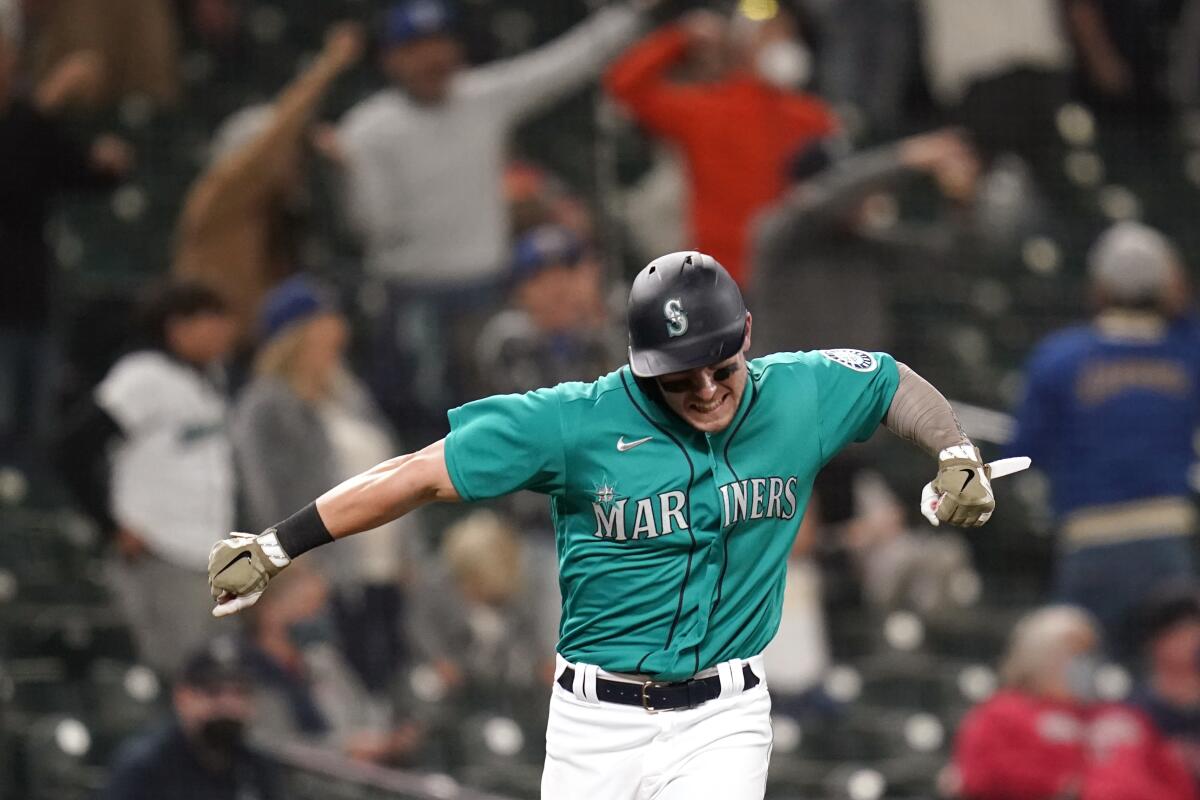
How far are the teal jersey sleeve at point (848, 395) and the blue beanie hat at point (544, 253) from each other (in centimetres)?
341

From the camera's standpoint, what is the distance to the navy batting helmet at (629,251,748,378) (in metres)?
4.05

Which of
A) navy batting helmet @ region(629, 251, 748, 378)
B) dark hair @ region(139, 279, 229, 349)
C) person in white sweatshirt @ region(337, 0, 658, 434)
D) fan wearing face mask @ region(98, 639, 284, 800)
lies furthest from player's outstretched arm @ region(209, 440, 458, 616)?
person in white sweatshirt @ region(337, 0, 658, 434)

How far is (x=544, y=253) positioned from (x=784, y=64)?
201cm

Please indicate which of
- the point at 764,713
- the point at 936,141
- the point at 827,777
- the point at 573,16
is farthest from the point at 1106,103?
the point at 764,713

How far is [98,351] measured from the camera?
300 inches

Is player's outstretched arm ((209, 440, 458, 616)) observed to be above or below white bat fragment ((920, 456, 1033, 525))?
above

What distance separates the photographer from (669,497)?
167 inches

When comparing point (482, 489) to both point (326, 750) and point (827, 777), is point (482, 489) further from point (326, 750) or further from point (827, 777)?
point (827, 777)

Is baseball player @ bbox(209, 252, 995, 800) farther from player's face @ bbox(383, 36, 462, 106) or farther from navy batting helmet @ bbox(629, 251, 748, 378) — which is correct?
player's face @ bbox(383, 36, 462, 106)

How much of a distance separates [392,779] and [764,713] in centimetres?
234

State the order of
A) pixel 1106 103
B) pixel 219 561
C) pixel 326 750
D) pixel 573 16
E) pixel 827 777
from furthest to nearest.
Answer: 1. pixel 1106 103
2. pixel 573 16
3. pixel 827 777
4. pixel 326 750
5. pixel 219 561

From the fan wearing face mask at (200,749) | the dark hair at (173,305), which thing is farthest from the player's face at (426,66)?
the fan wearing face mask at (200,749)

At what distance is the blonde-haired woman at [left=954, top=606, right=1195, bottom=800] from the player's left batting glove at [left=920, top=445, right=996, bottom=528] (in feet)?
9.31

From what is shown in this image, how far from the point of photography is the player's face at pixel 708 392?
4.13m
